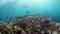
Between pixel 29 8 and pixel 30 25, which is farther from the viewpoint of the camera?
pixel 29 8

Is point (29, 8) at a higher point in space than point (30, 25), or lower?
higher

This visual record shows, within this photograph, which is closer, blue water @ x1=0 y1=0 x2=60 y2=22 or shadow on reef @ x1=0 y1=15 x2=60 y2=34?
shadow on reef @ x1=0 y1=15 x2=60 y2=34

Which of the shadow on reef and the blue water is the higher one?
the blue water

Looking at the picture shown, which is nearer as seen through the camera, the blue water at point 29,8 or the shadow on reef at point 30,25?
the shadow on reef at point 30,25

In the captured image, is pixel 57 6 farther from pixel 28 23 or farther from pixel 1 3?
pixel 1 3

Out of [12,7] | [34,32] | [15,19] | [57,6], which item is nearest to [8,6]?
[12,7]
